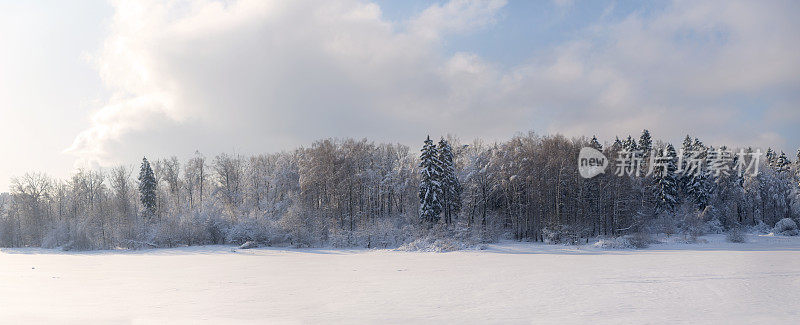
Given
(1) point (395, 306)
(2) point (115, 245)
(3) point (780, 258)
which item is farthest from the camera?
(2) point (115, 245)

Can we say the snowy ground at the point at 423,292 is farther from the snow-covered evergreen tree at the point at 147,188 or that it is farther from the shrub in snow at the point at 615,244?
the snow-covered evergreen tree at the point at 147,188

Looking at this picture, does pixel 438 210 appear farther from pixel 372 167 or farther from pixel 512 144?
pixel 372 167

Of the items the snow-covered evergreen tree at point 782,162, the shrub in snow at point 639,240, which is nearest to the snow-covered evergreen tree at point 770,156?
the snow-covered evergreen tree at point 782,162

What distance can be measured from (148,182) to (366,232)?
127 ft

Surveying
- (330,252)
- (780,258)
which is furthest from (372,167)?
(780,258)

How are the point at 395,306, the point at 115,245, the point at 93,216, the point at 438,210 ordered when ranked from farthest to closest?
the point at 93,216, the point at 115,245, the point at 438,210, the point at 395,306

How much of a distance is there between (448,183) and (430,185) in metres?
2.80

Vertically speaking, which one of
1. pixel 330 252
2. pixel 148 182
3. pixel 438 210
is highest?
pixel 148 182

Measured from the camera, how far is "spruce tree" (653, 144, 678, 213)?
55.9 m

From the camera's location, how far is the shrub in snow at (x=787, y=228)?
170 feet

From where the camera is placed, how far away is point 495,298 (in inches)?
655

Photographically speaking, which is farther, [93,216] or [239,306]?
[93,216]

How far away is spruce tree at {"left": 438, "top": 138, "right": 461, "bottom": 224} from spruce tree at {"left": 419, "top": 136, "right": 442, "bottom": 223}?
3.40ft

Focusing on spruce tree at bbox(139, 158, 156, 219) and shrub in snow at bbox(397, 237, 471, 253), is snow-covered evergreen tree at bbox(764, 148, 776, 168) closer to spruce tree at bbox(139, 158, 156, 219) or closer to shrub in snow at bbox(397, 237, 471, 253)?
shrub in snow at bbox(397, 237, 471, 253)
